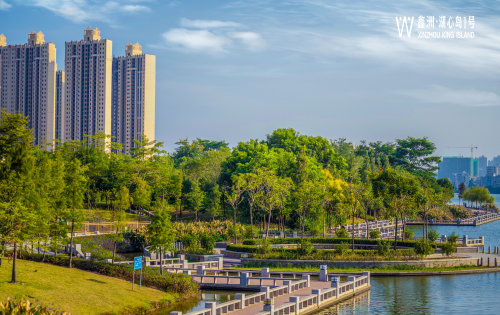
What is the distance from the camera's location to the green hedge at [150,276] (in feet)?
121

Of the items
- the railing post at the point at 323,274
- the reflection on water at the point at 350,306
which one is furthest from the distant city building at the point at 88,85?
the reflection on water at the point at 350,306

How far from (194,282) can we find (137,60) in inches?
5877

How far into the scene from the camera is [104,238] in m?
60.8

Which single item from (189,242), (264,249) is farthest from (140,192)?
(264,249)

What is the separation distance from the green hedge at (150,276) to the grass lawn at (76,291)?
28.6 inches

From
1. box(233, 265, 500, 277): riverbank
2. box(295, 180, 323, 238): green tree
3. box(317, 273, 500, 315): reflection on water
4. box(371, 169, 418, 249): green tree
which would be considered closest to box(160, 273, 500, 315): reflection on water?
box(317, 273, 500, 315): reflection on water

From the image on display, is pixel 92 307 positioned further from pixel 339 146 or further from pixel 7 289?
pixel 339 146

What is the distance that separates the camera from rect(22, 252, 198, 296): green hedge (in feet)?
121

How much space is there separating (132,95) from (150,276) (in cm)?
14956

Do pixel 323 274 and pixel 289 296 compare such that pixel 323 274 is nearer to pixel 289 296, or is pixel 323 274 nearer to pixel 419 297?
pixel 419 297

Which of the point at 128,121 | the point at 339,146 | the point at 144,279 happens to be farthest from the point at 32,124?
the point at 144,279

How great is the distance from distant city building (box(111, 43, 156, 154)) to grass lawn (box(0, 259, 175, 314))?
14526 centimetres

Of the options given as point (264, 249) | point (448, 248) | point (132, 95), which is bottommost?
point (264, 249)

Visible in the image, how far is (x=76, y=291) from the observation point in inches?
1314
